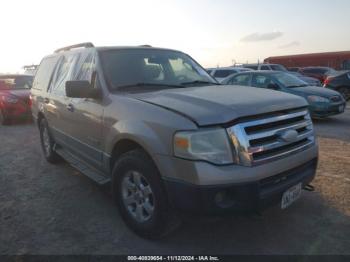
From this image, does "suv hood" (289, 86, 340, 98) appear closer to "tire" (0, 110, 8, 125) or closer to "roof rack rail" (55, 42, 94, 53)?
"roof rack rail" (55, 42, 94, 53)

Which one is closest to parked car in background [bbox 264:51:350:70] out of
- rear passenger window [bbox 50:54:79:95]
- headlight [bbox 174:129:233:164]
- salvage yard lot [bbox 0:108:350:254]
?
salvage yard lot [bbox 0:108:350:254]

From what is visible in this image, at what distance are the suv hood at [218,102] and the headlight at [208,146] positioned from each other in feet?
0.30

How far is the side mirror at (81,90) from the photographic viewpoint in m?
3.80

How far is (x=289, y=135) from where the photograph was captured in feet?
10.5

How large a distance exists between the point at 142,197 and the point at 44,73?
3990 millimetres

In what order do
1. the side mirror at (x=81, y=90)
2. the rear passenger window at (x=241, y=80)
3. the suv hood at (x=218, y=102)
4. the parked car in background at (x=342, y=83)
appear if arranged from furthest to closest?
the parked car in background at (x=342, y=83) < the rear passenger window at (x=241, y=80) < the side mirror at (x=81, y=90) < the suv hood at (x=218, y=102)

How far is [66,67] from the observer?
17.2 ft

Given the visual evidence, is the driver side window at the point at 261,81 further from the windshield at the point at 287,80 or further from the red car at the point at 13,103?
the red car at the point at 13,103

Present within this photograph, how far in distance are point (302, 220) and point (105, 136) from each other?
228 centimetres

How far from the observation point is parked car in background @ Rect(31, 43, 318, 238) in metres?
2.84

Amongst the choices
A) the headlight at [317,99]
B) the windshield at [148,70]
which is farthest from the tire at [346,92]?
the windshield at [148,70]

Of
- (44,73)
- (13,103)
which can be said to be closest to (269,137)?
(44,73)

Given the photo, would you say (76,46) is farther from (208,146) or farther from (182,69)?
(208,146)

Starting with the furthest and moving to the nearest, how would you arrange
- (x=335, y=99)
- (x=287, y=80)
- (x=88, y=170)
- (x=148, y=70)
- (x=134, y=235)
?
(x=287, y=80)
(x=335, y=99)
(x=88, y=170)
(x=148, y=70)
(x=134, y=235)
